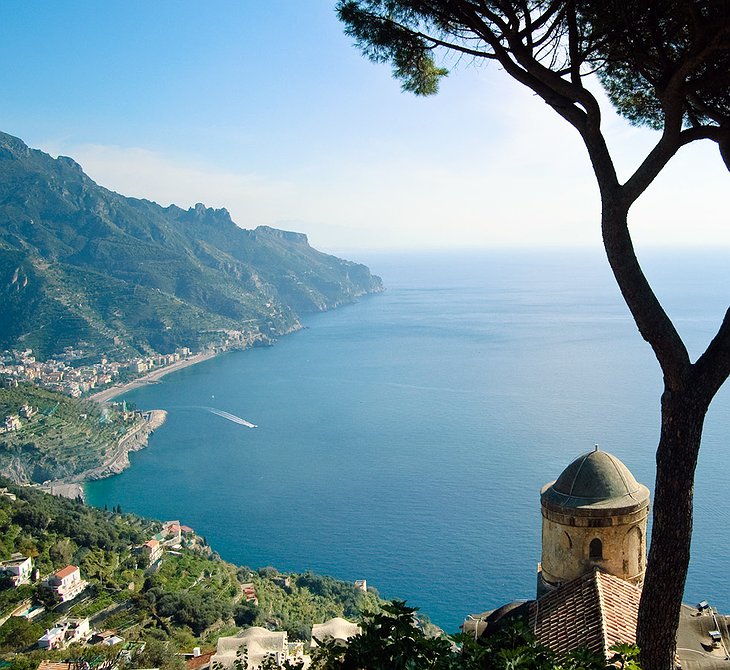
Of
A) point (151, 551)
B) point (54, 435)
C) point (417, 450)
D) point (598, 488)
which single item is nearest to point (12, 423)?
point (54, 435)

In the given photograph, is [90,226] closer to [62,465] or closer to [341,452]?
[62,465]

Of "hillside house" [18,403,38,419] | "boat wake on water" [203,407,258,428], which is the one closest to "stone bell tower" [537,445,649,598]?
"boat wake on water" [203,407,258,428]

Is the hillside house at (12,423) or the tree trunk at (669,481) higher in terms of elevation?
the tree trunk at (669,481)

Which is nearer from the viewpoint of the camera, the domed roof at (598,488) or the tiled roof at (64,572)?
the domed roof at (598,488)

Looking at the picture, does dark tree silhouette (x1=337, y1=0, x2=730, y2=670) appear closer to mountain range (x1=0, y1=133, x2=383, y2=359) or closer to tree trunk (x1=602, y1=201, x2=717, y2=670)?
tree trunk (x1=602, y1=201, x2=717, y2=670)

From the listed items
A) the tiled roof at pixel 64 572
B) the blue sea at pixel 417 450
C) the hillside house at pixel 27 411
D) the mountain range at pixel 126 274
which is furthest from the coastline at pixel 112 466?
the mountain range at pixel 126 274

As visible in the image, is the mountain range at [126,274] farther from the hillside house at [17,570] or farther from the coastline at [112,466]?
the hillside house at [17,570]

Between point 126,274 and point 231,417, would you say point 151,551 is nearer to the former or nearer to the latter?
point 231,417
